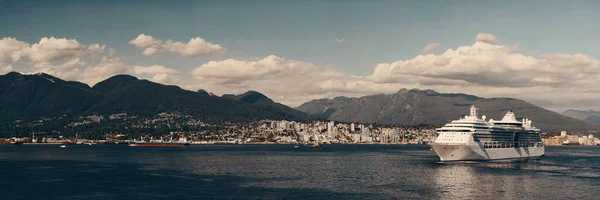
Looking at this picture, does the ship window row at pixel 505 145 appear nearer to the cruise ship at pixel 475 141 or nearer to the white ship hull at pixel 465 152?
the cruise ship at pixel 475 141

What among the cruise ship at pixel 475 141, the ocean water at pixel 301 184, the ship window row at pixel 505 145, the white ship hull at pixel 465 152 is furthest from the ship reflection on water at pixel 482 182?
the ship window row at pixel 505 145

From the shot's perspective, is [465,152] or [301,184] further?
[465,152]

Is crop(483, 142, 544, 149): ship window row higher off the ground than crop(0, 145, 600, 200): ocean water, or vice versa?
crop(483, 142, 544, 149): ship window row

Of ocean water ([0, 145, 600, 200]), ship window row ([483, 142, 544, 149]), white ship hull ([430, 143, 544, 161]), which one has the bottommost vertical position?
ocean water ([0, 145, 600, 200])

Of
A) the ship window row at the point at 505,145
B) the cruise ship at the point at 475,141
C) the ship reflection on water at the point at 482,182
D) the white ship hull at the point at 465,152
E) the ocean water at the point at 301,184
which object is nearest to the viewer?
the ocean water at the point at 301,184

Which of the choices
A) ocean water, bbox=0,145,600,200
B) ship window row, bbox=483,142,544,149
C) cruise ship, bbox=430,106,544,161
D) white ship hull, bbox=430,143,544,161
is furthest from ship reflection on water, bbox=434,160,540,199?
ship window row, bbox=483,142,544,149

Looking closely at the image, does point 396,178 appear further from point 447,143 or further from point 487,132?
point 487,132

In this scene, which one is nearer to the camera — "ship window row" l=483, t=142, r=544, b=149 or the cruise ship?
the cruise ship

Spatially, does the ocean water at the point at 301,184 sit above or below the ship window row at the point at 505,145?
below

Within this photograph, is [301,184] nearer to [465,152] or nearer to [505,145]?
[465,152]

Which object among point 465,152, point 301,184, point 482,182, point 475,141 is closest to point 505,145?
point 475,141

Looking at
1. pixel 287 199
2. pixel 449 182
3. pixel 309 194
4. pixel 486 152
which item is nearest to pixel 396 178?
pixel 449 182

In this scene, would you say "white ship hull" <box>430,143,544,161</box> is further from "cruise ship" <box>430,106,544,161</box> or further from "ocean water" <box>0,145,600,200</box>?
"ocean water" <box>0,145,600,200</box>
